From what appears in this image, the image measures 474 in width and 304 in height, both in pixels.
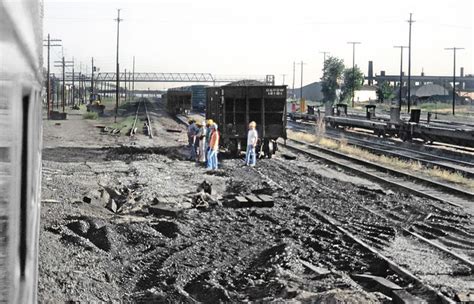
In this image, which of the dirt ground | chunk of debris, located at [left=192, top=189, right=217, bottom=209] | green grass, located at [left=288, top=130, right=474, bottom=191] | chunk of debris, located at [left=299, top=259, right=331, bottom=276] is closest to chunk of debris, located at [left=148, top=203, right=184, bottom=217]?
the dirt ground

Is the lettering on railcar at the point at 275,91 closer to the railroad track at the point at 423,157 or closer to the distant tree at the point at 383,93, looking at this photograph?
the railroad track at the point at 423,157

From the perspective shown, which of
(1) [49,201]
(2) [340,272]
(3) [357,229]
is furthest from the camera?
(1) [49,201]

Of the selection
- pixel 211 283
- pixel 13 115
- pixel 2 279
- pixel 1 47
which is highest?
pixel 1 47

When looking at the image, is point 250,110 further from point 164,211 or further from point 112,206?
point 164,211

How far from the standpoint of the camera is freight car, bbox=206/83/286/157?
24906 millimetres

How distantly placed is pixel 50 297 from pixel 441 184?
549 inches

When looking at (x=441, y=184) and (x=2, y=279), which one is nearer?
(x=2, y=279)

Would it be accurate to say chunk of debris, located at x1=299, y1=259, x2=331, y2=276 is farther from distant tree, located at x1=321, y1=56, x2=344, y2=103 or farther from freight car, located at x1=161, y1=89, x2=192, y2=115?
distant tree, located at x1=321, y1=56, x2=344, y2=103

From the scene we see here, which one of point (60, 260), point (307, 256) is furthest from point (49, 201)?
point (307, 256)

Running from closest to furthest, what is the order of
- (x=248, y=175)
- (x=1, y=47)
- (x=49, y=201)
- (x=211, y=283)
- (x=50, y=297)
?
(x=1, y=47), (x=50, y=297), (x=211, y=283), (x=49, y=201), (x=248, y=175)

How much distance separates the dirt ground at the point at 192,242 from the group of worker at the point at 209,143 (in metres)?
1.36

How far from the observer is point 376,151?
98.2ft

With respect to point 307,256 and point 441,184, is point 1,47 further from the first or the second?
point 441,184

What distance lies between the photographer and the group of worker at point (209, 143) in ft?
68.4
